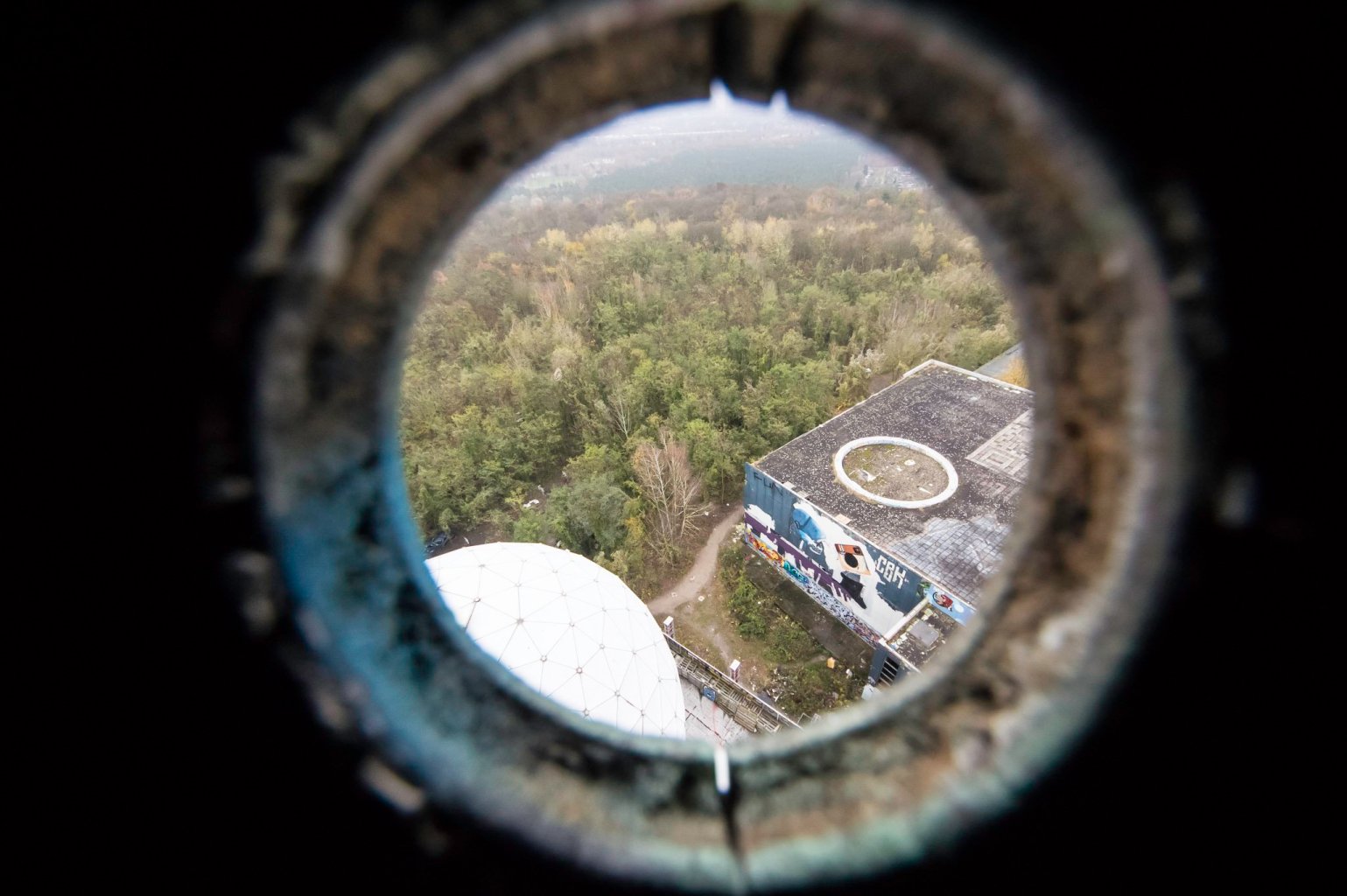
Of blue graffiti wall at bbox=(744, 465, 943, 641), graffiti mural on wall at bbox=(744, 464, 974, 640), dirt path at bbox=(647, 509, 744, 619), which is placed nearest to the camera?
graffiti mural on wall at bbox=(744, 464, 974, 640)

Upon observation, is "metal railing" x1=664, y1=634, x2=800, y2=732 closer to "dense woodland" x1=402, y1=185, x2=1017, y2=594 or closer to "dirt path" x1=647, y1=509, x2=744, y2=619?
"dirt path" x1=647, y1=509, x2=744, y2=619

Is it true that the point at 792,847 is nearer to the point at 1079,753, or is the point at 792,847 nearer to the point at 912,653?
the point at 1079,753

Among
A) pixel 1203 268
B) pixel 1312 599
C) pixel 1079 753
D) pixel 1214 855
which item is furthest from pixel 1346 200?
pixel 1214 855

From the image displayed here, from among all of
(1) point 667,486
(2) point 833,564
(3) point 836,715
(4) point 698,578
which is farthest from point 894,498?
(3) point 836,715

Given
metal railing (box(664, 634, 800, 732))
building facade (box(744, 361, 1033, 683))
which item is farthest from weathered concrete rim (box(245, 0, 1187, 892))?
metal railing (box(664, 634, 800, 732))

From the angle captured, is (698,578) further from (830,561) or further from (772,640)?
(830,561)

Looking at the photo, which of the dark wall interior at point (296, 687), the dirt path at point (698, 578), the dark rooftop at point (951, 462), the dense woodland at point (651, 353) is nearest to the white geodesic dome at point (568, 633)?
the dense woodland at point (651, 353)
